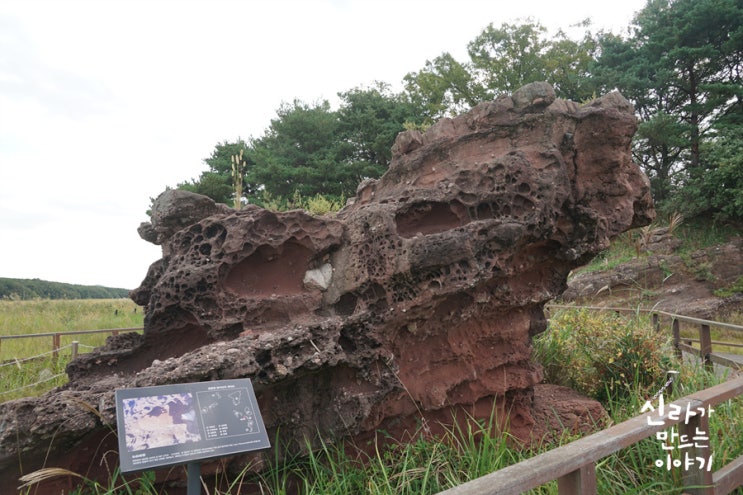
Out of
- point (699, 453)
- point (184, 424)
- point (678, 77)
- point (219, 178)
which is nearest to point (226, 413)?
point (184, 424)

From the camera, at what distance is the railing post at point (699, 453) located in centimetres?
277

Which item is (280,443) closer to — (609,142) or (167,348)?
(167,348)

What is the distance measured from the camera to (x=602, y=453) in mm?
2205

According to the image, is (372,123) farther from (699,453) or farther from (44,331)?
(699,453)

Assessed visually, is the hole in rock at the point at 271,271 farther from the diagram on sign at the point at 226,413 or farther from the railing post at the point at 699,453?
the railing post at the point at 699,453

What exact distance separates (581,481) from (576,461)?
10cm

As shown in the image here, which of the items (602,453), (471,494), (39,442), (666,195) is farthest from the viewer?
(666,195)

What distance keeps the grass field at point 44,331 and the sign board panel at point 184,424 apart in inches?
204

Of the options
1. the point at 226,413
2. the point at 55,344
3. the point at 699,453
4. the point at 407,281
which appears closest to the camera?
the point at 226,413

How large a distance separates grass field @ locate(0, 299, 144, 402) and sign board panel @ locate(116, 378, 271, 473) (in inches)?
204

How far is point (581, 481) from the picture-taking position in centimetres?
210

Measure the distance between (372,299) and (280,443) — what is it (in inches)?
46.8

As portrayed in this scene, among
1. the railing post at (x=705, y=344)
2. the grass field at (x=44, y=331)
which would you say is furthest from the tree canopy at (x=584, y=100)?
the railing post at (x=705, y=344)

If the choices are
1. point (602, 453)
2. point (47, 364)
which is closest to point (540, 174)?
point (602, 453)
